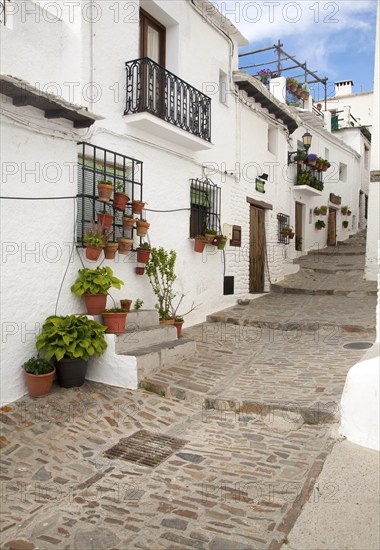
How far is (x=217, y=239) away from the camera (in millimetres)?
8984

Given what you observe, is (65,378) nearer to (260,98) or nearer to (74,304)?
(74,304)

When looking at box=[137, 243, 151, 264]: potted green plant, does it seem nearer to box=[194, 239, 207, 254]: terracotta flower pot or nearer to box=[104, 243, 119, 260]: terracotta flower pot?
box=[104, 243, 119, 260]: terracotta flower pot

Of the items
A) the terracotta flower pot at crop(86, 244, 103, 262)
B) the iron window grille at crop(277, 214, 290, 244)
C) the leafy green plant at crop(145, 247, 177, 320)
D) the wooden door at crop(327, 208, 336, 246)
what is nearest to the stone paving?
the leafy green plant at crop(145, 247, 177, 320)

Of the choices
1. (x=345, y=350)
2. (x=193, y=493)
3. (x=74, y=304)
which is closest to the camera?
(x=193, y=493)

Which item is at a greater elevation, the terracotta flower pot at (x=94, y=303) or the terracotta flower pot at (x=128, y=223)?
the terracotta flower pot at (x=128, y=223)

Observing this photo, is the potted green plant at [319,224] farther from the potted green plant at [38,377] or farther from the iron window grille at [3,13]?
the potted green plant at [38,377]

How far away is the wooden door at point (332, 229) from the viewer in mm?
20453

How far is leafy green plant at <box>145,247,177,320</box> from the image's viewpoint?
6.93m

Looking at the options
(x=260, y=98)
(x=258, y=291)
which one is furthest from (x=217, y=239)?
(x=260, y=98)

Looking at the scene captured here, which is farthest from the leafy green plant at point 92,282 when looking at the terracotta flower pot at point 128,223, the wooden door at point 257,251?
the wooden door at point 257,251

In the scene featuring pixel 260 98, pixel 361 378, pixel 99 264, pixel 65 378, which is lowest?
pixel 65 378

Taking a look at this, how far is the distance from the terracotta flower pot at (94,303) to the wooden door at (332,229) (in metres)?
16.8

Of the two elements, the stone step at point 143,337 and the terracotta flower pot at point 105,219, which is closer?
the stone step at point 143,337

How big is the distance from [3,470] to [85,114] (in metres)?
3.86
